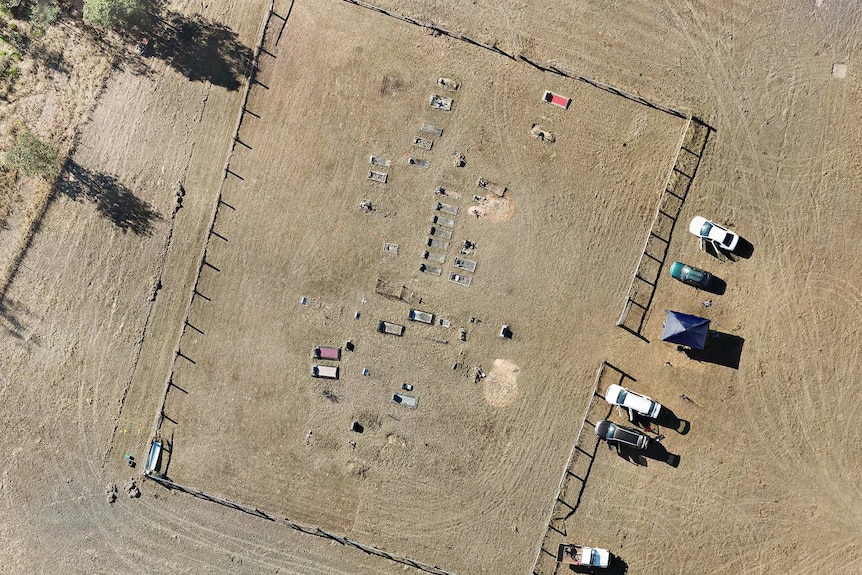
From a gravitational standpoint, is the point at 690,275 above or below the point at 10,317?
above

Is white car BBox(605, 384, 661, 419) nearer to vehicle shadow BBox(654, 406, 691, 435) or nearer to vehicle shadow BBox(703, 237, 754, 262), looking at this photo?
vehicle shadow BBox(654, 406, 691, 435)

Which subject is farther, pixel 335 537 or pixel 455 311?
pixel 455 311

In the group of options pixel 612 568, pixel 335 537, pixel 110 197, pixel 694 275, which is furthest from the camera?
pixel 110 197

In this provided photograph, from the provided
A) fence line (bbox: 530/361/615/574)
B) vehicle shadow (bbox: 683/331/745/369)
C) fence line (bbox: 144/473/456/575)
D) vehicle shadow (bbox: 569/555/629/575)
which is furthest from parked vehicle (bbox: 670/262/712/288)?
fence line (bbox: 144/473/456/575)

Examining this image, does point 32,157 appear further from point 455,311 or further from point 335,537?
point 335,537

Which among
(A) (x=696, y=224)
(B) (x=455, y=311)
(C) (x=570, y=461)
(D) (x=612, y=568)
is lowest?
(D) (x=612, y=568)

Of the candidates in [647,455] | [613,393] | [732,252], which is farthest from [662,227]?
[647,455]
